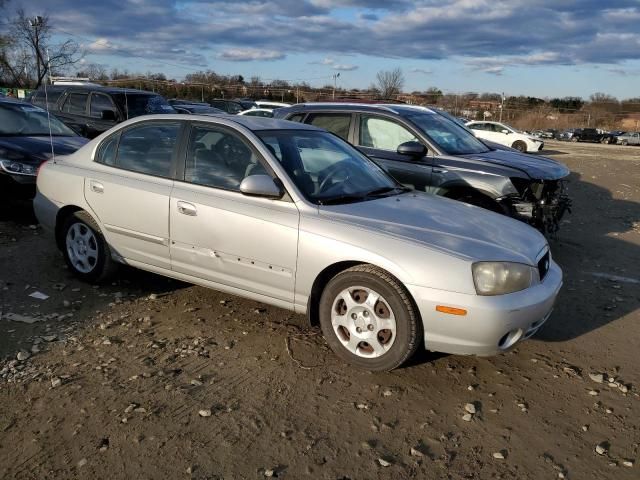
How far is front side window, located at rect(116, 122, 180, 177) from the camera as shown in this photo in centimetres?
465

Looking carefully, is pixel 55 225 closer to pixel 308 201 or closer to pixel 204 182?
pixel 204 182

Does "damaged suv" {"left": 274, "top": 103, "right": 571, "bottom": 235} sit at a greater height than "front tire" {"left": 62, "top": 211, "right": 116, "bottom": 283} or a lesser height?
greater

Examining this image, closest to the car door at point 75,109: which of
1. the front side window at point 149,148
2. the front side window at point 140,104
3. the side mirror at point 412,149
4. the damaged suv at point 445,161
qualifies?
the front side window at point 140,104

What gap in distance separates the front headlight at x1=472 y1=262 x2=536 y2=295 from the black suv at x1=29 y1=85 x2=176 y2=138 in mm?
9574

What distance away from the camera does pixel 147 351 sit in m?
3.96

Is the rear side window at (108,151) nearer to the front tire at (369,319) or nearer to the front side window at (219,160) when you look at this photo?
the front side window at (219,160)

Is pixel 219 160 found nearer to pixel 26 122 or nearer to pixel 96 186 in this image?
pixel 96 186

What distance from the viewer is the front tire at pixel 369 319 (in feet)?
11.6

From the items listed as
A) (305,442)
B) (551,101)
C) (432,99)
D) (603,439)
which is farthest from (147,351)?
(551,101)

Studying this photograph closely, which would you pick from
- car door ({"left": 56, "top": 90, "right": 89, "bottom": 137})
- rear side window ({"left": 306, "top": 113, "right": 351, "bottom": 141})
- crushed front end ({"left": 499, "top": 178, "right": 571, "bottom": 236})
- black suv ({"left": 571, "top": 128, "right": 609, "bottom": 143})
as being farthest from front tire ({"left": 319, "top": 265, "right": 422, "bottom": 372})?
black suv ({"left": 571, "top": 128, "right": 609, "bottom": 143})

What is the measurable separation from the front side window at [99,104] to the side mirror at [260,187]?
29.5 ft

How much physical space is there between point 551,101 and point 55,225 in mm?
69387

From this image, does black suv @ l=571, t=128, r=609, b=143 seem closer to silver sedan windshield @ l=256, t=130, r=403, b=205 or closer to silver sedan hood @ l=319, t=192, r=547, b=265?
silver sedan windshield @ l=256, t=130, r=403, b=205

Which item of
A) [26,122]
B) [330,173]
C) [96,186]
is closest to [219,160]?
[330,173]
